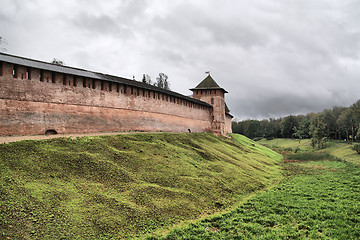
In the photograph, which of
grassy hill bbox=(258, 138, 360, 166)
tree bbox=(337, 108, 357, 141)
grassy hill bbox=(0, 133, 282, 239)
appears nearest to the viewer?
grassy hill bbox=(0, 133, 282, 239)

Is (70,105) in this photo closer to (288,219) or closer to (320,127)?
(288,219)

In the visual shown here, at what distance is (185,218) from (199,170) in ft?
15.1

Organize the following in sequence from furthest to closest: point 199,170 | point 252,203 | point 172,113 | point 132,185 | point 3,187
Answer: point 172,113 → point 199,170 → point 252,203 → point 132,185 → point 3,187

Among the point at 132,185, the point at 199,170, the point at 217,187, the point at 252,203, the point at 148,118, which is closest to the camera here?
the point at 132,185

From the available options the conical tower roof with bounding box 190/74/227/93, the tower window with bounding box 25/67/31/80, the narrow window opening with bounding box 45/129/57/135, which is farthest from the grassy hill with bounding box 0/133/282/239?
the conical tower roof with bounding box 190/74/227/93

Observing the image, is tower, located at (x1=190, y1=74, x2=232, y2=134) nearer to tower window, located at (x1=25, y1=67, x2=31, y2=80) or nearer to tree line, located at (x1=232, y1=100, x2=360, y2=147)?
tower window, located at (x1=25, y1=67, x2=31, y2=80)

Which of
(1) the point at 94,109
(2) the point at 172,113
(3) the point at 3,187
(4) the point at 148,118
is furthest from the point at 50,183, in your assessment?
(2) the point at 172,113

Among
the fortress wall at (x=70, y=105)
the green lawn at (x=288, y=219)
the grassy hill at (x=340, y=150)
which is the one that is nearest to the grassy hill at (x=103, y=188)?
the green lawn at (x=288, y=219)

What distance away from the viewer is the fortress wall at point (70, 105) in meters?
11.7

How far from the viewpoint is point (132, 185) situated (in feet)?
27.9

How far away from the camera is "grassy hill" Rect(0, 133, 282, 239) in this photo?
19.4 feet

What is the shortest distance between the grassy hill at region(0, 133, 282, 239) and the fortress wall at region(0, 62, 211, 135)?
2720 millimetres

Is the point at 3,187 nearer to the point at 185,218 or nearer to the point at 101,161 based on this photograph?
the point at 101,161

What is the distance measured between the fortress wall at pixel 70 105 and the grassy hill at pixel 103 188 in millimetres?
2720
